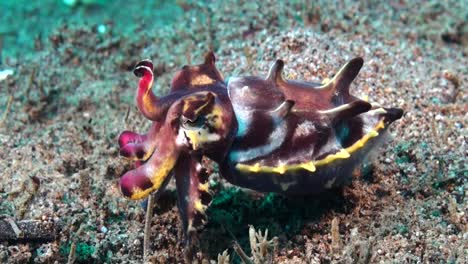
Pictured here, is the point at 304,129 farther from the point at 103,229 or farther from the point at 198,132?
the point at 103,229

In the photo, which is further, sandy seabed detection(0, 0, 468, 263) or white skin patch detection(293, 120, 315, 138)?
sandy seabed detection(0, 0, 468, 263)

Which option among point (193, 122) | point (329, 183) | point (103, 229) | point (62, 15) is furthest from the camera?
point (62, 15)

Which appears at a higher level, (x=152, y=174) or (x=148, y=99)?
(x=148, y=99)

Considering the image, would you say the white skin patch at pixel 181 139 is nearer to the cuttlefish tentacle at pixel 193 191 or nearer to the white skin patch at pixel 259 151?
the cuttlefish tentacle at pixel 193 191

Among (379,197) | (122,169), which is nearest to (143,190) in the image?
(122,169)

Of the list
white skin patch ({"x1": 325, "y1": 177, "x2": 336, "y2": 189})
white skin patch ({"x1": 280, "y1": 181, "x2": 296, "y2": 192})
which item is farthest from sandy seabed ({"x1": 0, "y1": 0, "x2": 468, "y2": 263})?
white skin patch ({"x1": 280, "y1": 181, "x2": 296, "y2": 192})

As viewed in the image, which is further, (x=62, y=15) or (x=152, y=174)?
(x=62, y=15)

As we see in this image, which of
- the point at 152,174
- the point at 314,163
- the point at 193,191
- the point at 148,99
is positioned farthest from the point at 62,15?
the point at 314,163

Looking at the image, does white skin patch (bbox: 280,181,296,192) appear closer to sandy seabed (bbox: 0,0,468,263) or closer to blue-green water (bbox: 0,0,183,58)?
sandy seabed (bbox: 0,0,468,263)
